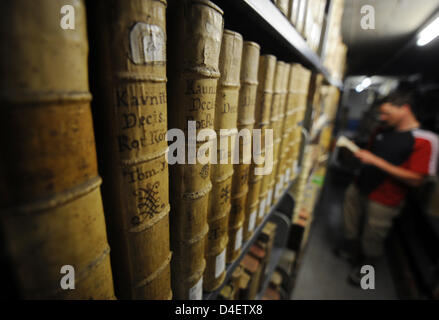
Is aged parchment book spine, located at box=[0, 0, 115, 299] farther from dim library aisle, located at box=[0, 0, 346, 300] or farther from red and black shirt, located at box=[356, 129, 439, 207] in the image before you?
red and black shirt, located at box=[356, 129, 439, 207]

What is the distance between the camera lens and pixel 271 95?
656 millimetres

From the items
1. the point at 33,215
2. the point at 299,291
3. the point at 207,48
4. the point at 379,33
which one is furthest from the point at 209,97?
the point at 379,33

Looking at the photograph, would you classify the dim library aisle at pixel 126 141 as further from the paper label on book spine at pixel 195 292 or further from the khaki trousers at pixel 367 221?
the khaki trousers at pixel 367 221

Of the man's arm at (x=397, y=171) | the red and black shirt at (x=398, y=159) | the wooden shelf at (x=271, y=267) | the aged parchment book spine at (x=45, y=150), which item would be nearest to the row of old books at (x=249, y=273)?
the wooden shelf at (x=271, y=267)

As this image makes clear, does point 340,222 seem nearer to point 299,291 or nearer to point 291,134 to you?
point 299,291

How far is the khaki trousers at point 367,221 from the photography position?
1.97m

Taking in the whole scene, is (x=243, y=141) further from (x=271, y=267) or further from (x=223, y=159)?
(x=271, y=267)

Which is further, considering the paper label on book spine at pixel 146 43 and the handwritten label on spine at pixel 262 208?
the handwritten label on spine at pixel 262 208

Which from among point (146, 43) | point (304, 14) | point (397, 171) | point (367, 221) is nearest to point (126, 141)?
point (146, 43)

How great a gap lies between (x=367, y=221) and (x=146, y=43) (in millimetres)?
2533

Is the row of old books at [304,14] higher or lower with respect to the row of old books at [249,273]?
higher

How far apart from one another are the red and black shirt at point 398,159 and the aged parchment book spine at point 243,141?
6.17 ft

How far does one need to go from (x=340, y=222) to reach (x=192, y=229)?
335cm

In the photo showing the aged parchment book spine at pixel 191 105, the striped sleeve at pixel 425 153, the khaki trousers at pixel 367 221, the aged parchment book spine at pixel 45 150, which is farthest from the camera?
the khaki trousers at pixel 367 221
